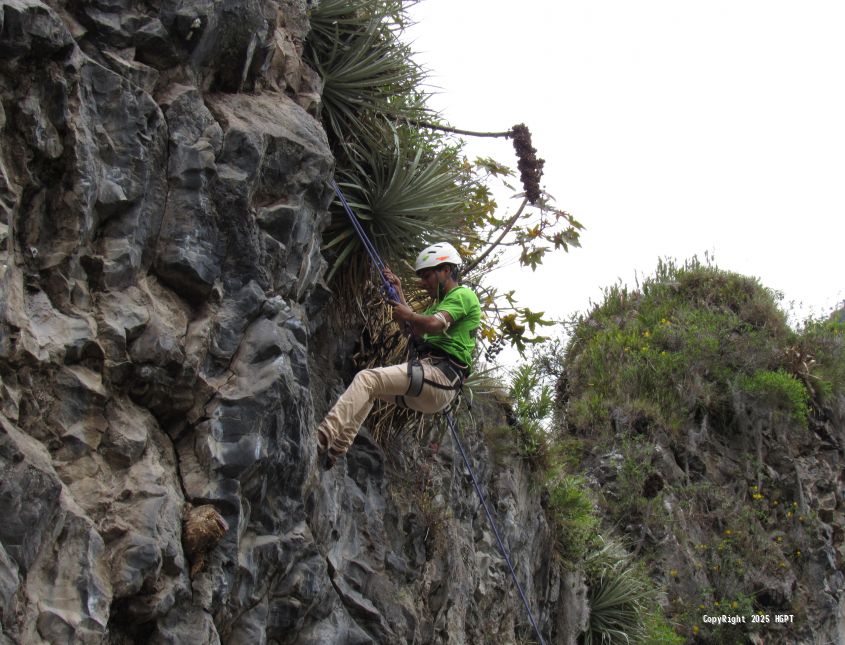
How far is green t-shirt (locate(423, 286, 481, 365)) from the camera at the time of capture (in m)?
7.27

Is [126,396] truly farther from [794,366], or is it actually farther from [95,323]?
[794,366]

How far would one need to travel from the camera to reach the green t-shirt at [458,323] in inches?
286

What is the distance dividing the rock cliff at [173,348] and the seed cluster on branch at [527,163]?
1.86m

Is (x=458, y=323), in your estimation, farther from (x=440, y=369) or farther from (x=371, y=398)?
(x=371, y=398)

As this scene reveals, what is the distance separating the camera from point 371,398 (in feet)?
22.9

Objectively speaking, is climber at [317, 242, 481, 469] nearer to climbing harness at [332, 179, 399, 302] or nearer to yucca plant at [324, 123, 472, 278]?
climbing harness at [332, 179, 399, 302]

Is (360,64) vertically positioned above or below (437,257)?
above

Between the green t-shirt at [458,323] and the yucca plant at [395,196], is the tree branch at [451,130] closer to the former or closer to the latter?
the yucca plant at [395,196]

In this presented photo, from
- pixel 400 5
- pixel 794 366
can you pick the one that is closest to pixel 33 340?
pixel 400 5

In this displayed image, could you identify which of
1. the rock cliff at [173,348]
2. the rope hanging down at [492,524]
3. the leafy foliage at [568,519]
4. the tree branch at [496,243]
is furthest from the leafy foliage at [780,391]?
the rock cliff at [173,348]

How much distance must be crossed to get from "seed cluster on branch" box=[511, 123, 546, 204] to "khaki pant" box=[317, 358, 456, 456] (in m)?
2.24

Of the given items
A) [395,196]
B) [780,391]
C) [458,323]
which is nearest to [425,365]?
[458,323]

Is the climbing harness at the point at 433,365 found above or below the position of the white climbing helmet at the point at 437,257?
below

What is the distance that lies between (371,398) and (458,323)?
91cm
